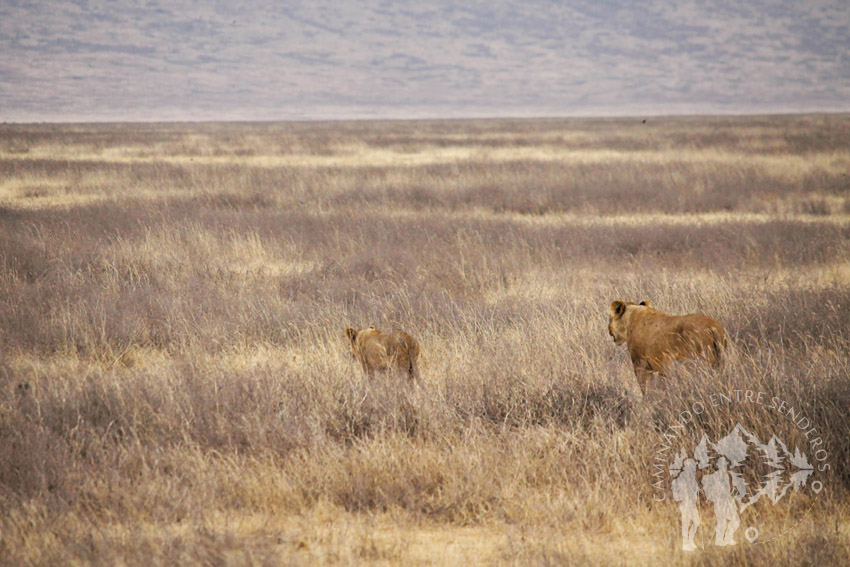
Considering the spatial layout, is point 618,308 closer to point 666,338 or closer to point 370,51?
point 666,338

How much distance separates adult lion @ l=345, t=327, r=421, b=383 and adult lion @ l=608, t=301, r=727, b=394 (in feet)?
4.84

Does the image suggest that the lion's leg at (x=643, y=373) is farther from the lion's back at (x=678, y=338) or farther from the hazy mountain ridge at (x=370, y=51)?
the hazy mountain ridge at (x=370, y=51)

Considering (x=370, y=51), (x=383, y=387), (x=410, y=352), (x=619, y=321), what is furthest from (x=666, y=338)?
(x=370, y=51)

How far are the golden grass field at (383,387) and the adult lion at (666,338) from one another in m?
0.13

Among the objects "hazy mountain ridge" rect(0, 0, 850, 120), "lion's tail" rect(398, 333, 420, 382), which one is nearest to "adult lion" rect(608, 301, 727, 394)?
"lion's tail" rect(398, 333, 420, 382)

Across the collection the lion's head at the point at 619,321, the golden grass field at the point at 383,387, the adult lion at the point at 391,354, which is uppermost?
the lion's head at the point at 619,321

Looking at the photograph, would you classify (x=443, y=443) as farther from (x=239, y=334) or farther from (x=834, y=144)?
(x=834, y=144)

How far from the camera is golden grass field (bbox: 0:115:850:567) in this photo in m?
3.41

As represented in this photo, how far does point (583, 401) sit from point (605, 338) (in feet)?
4.93

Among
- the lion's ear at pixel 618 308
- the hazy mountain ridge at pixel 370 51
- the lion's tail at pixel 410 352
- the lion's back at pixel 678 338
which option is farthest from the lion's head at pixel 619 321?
the hazy mountain ridge at pixel 370 51

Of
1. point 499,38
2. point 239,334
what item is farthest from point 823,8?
point 239,334

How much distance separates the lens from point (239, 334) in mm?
6477

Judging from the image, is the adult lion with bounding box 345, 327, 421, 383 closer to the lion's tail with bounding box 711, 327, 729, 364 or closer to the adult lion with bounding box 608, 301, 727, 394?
the adult lion with bounding box 608, 301, 727, 394

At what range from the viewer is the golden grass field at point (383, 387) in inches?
134
